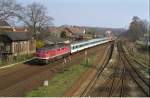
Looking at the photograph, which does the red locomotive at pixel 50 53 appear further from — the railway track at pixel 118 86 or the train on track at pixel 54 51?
the railway track at pixel 118 86

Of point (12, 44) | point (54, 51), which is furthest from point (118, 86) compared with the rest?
point (12, 44)

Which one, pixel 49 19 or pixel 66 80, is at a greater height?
pixel 49 19

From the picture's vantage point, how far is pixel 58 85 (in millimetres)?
26875

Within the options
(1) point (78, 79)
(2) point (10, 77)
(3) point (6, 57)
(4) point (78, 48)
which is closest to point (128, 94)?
(1) point (78, 79)

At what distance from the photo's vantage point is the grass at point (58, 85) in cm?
2319

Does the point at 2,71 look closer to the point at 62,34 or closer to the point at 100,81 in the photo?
the point at 100,81

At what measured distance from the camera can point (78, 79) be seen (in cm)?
3061

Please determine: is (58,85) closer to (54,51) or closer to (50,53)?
(50,53)

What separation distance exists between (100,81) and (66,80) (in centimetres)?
361

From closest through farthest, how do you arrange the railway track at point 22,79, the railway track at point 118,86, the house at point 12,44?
the railway track at point 118,86 → the railway track at point 22,79 → the house at point 12,44

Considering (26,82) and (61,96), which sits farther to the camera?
(26,82)

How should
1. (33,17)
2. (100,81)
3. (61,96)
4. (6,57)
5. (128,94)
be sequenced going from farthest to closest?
(33,17) < (6,57) < (100,81) < (128,94) < (61,96)

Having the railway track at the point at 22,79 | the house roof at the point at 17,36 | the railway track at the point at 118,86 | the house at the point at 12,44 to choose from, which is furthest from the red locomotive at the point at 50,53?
the railway track at the point at 118,86

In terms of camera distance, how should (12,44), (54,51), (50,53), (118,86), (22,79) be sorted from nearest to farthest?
(118,86), (22,79), (50,53), (54,51), (12,44)
